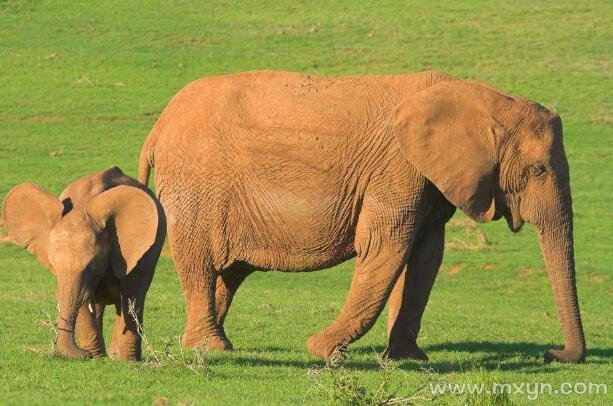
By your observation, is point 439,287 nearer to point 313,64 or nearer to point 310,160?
point 310,160

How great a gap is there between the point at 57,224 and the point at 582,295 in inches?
529

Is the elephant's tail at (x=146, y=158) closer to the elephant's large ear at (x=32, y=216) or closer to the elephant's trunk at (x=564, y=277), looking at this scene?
the elephant's large ear at (x=32, y=216)

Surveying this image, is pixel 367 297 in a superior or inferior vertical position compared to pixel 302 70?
superior

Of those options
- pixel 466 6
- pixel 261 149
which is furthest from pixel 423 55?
pixel 261 149

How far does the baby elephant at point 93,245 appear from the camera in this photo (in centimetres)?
1255

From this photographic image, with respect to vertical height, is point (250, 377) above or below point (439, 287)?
above

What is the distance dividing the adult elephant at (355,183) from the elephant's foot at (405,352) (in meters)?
0.01

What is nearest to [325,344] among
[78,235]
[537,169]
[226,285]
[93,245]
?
[226,285]

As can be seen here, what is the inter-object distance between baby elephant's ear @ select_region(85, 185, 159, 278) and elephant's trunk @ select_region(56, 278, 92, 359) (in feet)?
1.97

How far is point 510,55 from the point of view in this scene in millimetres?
44719

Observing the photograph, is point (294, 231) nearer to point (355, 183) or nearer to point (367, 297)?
point (355, 183)

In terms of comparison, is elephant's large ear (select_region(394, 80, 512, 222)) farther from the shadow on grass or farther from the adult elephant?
the shadow on grass

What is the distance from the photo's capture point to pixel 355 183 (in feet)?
50.3

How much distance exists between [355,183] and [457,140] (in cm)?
107
